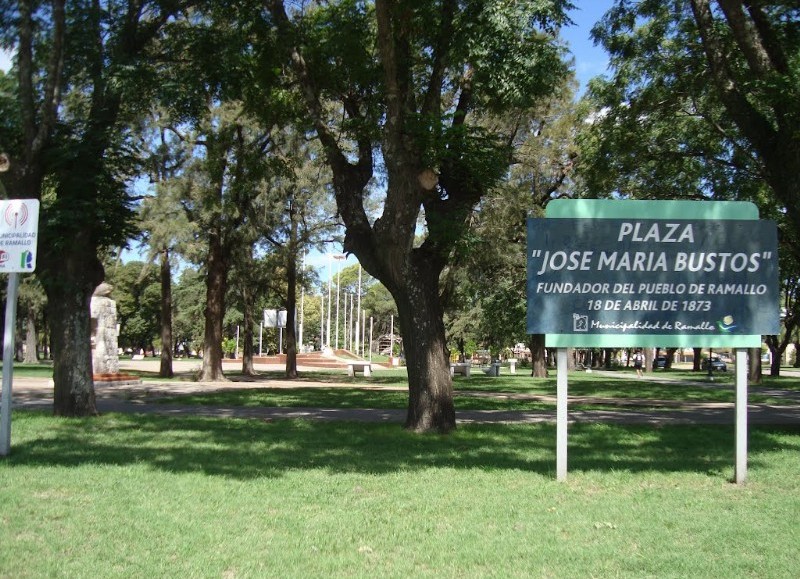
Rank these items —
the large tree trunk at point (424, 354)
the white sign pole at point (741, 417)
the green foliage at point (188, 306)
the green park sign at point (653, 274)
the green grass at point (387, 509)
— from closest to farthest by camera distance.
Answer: the green grass at point (387, 509)
the white sign pole at point (741, 417)
the green park sign at point (653, 274)
the large tree trunk at point (424, 354)
the green foliage at point (188, 306)

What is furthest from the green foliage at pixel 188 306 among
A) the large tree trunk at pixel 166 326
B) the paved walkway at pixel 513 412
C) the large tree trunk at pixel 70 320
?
the large tree trunk at pixel 70 320

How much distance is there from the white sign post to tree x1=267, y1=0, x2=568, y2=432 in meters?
5.20

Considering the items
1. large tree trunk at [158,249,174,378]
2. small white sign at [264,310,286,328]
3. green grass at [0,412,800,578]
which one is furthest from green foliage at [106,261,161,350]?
green grass at [0,412,800,578]

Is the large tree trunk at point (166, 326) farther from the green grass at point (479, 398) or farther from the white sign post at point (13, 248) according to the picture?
the white sign post at point (13, 248)

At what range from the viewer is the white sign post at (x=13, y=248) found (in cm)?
874

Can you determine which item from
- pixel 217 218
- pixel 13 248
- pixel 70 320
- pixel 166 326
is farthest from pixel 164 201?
pixel 13 248

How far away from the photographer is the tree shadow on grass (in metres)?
8.90

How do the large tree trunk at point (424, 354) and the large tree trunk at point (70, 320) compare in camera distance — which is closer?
the large tree trunk at point (424, 354)

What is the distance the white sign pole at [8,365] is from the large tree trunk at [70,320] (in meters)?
4.62

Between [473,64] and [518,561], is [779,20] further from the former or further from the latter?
[518,561]

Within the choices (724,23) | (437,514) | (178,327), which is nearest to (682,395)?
(724,23)

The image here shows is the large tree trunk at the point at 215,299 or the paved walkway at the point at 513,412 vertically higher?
the large tree trunk at the point at 215,299

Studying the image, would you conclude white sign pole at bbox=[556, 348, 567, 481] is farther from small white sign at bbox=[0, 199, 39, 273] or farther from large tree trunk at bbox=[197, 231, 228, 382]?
large tree trunk at bbox=[197, 231, 228, 382]

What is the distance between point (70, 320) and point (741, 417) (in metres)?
11.4
